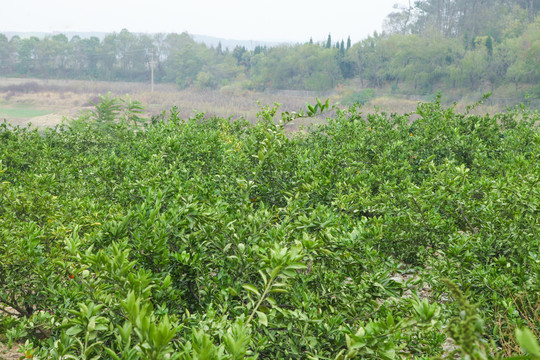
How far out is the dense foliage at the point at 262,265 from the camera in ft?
5.41

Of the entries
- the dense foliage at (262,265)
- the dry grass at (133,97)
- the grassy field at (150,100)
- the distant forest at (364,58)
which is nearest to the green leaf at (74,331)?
the dense foliage at (262,265)

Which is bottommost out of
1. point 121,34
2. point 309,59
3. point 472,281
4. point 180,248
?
point 472,281

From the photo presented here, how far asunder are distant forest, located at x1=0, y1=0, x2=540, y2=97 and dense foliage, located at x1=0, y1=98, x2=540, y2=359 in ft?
102

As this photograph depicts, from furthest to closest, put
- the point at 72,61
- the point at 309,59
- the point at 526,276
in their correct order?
the point at 72,61 < the point at 309,59 < the point at 526,276

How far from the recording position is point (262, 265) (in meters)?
1.87

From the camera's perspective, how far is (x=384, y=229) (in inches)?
139

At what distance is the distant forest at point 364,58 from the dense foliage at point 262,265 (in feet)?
102

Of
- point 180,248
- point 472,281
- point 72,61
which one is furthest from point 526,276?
point 72,61

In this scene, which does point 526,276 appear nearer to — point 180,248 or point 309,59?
point 180,248

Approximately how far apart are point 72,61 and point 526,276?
64814mm

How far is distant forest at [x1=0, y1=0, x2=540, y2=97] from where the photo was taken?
112 ft

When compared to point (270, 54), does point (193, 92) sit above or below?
below

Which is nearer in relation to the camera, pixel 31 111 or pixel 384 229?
pixel 384 229

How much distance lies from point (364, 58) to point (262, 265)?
138 feet
